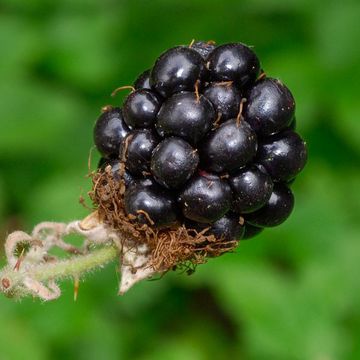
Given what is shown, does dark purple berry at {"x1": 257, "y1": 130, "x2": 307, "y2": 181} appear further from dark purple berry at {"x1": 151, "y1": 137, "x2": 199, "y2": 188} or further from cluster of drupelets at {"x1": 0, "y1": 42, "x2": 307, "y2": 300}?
dark purple berry at {"x1": 151, "y1": 137, "x2": 199, "y2": 188}

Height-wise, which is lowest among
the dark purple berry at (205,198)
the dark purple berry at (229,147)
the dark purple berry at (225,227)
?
the dark purple berry at (225,227)

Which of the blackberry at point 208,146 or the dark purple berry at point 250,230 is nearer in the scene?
the blackberry at point 208,146

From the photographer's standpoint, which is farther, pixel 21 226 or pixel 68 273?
pixel 21 226

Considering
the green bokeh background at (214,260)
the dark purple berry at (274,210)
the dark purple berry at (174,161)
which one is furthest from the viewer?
the green bokeh background at (214,260)

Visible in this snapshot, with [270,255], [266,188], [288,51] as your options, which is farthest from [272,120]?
[288,51]

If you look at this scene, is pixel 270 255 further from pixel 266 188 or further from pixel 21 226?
pixel 266 188

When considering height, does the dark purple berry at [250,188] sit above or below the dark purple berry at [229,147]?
below

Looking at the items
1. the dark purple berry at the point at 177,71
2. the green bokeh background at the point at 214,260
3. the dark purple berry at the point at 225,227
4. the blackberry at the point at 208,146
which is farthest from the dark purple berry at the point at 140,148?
the green bokeh background at the point at 214,260

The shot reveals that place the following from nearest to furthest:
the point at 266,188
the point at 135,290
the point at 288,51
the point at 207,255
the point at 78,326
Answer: the point at 266,188 < the point at 207,255 < the point at 78,326 < the point at 135,290 < the point at 288,51

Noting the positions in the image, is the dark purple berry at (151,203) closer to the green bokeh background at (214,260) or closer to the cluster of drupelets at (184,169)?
the cluster of drupelets at (184,169)
